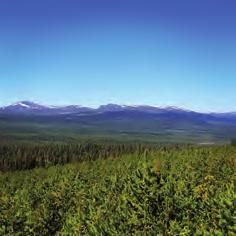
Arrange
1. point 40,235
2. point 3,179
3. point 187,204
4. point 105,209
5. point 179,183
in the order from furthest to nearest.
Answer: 1. point 3,179
2. point 40,235
3. point 105,209
4. point 179,183
5. point 187,204

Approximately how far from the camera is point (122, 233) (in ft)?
111

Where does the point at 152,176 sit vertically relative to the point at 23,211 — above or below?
above

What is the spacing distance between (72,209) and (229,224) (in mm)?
41000

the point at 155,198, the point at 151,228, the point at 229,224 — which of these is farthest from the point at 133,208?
the point at 229,224

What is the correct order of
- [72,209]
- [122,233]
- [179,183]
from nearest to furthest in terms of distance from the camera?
[122,233] → [179,183] → [72,209]

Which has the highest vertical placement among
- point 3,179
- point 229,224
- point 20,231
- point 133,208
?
point 229,224

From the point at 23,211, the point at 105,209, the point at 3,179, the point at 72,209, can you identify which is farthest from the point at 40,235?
the point at 3,179

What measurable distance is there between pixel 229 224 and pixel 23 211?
27.2 m

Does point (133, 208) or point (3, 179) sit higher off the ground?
point (133, 208)

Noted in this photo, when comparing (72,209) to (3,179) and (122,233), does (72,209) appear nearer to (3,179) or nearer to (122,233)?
(122,233)

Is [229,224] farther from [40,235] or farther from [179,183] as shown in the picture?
[40,235]

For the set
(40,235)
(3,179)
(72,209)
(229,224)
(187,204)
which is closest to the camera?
(229,224)

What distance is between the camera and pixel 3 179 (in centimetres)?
16150

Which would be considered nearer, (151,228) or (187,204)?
(151,228)
